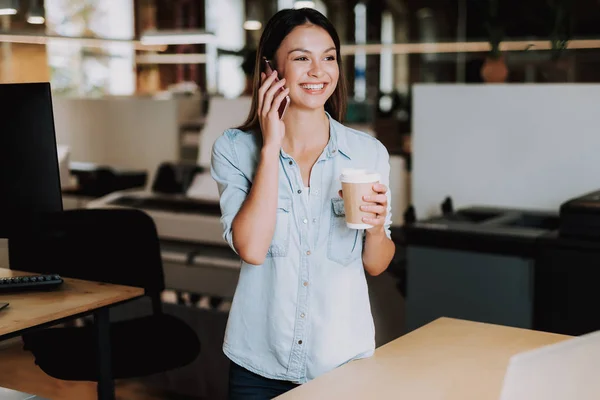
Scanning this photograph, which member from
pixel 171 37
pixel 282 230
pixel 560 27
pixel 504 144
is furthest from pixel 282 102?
pixel 171 37

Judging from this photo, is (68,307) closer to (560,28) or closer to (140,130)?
(560,28)

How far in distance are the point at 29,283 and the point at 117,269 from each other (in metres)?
0.94

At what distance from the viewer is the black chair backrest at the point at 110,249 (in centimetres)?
298

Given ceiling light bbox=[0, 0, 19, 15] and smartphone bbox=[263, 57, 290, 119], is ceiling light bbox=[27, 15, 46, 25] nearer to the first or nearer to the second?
ceiling light bbox=[0, 0, 19, 15]

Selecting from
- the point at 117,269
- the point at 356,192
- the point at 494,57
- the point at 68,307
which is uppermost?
the point at 494,57

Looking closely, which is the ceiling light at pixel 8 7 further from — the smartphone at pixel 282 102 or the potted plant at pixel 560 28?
the potted plant at pixel 560 28

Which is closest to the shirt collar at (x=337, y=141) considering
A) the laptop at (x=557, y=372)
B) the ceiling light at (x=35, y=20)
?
the laptop at (x=557, y=372)

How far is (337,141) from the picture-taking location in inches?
70.7

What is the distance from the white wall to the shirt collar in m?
1.60

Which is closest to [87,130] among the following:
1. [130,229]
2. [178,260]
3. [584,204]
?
[178,260]

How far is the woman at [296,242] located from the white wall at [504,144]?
162 centimetres

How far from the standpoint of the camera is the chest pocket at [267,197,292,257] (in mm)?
1724

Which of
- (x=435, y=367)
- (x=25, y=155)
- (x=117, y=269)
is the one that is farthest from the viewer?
(x=117, y=269)

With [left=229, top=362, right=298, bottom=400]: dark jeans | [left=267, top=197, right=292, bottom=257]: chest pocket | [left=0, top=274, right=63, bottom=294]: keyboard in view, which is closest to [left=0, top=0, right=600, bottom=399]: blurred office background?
[left=0, top=274, right=63, bottom=294]: keyboard
